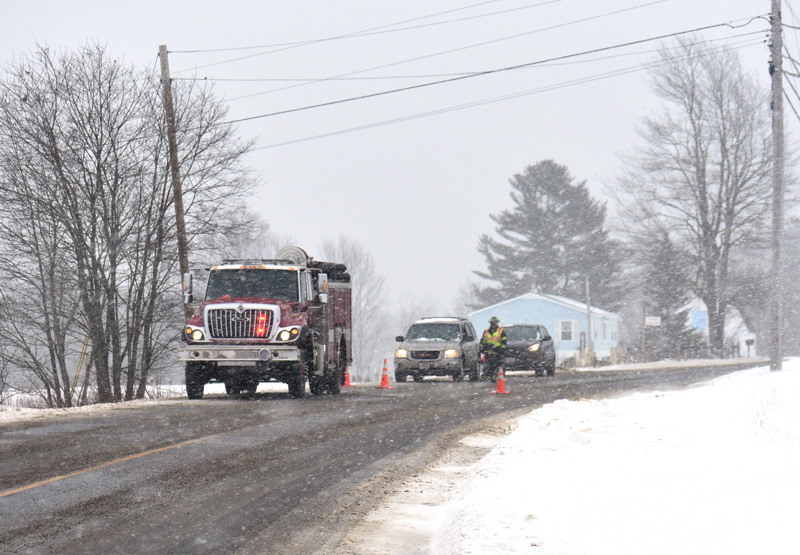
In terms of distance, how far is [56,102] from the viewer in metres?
24.9

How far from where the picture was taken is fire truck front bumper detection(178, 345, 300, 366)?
57.4 ft

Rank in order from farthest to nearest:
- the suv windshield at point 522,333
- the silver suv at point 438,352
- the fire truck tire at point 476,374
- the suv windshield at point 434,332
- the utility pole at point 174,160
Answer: the suv windshield at point 522,333, the fire truck tire at point 476,374, the suv windshield at point 434,332, the silver suv at point 438,352, the utility pole at point 174,160

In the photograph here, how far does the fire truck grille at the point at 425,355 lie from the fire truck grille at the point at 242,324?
1026 cm

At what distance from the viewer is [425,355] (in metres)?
27.4

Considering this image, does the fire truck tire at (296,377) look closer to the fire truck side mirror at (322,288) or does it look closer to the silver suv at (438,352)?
the fire truck side mirror at (322,288)

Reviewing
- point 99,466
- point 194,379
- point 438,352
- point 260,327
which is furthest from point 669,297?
point 99,466

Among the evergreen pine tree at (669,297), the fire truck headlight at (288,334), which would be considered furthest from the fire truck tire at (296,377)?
the evergreen pine tree at (669,297)

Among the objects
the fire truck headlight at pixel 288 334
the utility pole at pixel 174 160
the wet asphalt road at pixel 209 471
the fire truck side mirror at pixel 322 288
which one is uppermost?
the utility pole at pixel 174 160

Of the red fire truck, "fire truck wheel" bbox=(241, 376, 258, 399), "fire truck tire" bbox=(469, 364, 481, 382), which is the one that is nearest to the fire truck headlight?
the red fire truck

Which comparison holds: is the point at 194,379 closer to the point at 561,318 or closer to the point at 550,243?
the point at 561,318

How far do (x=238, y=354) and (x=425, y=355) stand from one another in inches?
423

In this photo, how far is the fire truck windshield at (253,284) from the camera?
60.6 feet

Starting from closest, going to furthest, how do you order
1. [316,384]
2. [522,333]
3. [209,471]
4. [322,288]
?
[209,471], [322,288], [316,384], [522,333]

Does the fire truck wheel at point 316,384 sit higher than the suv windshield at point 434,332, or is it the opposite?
the suv windshield at point 434,332
